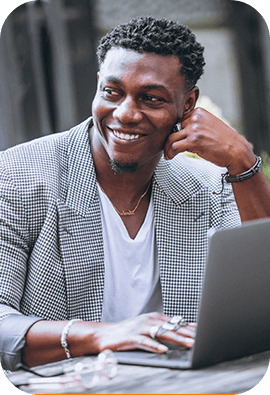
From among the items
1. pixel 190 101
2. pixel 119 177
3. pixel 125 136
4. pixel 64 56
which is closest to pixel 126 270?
pixel 119 177

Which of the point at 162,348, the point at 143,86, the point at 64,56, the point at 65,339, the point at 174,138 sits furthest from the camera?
the point at 64,56

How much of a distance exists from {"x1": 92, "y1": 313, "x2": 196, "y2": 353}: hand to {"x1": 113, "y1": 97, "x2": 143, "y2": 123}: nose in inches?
29.9

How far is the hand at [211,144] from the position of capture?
72.0 inches

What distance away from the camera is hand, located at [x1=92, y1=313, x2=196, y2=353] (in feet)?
3.70

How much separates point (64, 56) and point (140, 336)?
10.6 ft

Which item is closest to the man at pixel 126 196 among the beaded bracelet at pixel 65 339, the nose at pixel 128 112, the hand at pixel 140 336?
the nose at pixel 128 112

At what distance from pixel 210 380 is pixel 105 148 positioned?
42.4 inches

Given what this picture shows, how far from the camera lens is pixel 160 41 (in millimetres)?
1716

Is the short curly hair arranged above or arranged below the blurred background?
below

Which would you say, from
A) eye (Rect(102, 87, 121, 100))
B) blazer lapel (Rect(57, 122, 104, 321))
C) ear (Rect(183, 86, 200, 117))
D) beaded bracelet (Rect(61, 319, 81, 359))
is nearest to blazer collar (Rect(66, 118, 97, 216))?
blazer lapel (Rect(57, 122, 104, 321))

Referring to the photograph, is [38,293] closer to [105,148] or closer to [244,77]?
[105,148]

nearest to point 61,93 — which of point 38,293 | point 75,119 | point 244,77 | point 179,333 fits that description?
point 75,119

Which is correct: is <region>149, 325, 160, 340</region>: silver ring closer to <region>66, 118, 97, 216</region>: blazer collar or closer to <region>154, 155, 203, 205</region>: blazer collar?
<region>66, 118, 97, 216</region>: blazer collar

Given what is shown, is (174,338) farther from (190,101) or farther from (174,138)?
(190,101)
